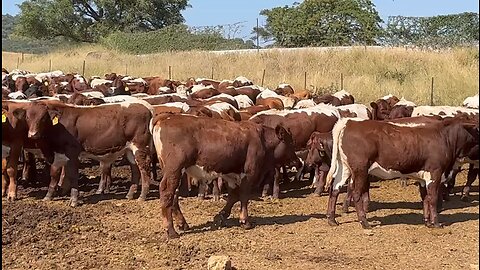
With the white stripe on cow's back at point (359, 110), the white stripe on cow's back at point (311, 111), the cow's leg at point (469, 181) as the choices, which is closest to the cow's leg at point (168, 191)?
the white stripe on cow's back at point (311, 111)

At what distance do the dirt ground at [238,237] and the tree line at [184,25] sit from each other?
14.1m

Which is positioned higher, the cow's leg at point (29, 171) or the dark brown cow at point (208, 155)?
the dark brown cow at point (208, 155)

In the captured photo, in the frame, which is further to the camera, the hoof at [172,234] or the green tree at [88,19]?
the green tree at [88,19]

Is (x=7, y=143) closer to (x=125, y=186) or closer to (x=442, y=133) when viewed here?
(x=125, y=186)

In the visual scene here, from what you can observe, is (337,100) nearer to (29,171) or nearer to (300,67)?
(29,171)

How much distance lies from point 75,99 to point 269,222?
6.74 m

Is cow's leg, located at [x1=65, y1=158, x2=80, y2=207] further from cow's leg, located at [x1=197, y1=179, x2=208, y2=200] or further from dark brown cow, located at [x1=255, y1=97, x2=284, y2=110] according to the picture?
dark brown cow, located at [x1=255, y1=97, x2=284, y2=110]

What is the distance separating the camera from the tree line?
33.5 metres

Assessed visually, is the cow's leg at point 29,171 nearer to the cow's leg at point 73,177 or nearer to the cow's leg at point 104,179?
the cow's leg at point 104,179

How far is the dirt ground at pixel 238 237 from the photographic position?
268 inches

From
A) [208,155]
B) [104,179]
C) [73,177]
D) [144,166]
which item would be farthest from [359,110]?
[73,177]

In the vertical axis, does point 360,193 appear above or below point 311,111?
below

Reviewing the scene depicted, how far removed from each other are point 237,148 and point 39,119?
10.0 ft

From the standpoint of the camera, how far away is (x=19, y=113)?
9492 millimetres
